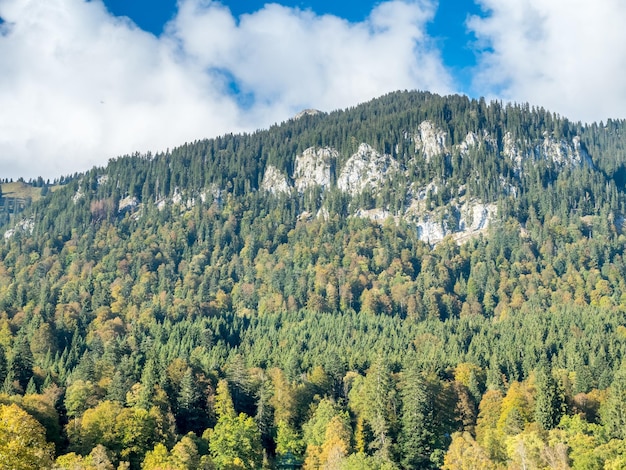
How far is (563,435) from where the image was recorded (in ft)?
240

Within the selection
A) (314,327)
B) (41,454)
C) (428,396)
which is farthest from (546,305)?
(41,454)

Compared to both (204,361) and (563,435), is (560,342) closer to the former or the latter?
(563,435)

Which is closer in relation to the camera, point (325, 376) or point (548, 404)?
point (548, 404)

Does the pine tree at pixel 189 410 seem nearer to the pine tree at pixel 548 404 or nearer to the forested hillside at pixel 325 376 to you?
the forested hillside at pixel 325 376

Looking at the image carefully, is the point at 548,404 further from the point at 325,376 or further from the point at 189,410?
the point at 189,410

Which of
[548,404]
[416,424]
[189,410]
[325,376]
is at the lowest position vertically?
[416,424]

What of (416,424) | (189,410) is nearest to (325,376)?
(189,410)

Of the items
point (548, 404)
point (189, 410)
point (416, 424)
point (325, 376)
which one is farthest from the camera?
point (325, 376)

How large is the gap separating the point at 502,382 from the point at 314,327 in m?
61.2

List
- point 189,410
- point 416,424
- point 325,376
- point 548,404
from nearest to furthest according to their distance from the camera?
point 416,424, point 548,404, point 189,410, point 325,376

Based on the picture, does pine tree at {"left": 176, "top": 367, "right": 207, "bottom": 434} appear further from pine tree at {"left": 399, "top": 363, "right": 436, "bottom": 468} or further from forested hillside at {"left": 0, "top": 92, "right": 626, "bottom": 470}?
pine tree at {"left": 399, "top": 363, "right": 436, "bottom": 468}

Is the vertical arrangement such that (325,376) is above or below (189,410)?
above

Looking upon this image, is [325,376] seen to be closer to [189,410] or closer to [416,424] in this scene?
[189,410]

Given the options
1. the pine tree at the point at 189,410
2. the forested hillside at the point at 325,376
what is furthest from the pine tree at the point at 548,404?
the pine tree at the point at 189,410
